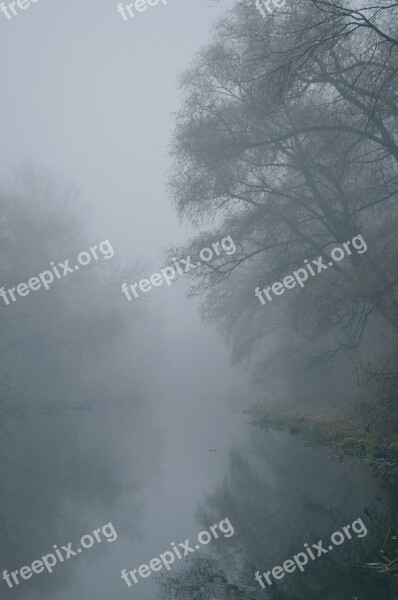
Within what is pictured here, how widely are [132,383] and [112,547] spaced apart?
130 ft

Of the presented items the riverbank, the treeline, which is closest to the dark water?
the riverbank

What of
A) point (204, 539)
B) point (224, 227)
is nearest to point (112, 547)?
point (204, 539)

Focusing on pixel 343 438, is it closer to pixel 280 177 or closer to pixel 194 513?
pixel 194 513

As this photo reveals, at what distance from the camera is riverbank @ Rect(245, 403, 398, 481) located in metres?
11.1

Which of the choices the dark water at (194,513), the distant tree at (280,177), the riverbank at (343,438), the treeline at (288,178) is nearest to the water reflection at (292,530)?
the dark water at (194,513)

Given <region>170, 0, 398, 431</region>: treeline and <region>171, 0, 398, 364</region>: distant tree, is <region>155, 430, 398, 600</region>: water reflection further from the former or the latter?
<region>171, 0, 398, 364</region>: distant tree

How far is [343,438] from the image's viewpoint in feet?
49.0

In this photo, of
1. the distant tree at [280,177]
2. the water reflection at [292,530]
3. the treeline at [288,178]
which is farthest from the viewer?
the distant tree at [280,177]

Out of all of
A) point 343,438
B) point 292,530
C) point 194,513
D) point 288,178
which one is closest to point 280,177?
point 288,178

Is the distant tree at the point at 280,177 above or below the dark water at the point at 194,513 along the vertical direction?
above

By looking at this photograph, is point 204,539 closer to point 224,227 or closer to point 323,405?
point 224,227

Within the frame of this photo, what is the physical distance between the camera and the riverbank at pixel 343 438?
11117 millimetres

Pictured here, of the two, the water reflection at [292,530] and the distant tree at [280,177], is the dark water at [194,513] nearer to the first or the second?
the water reflection at [292,530]

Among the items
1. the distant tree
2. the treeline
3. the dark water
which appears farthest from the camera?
the distant tree
